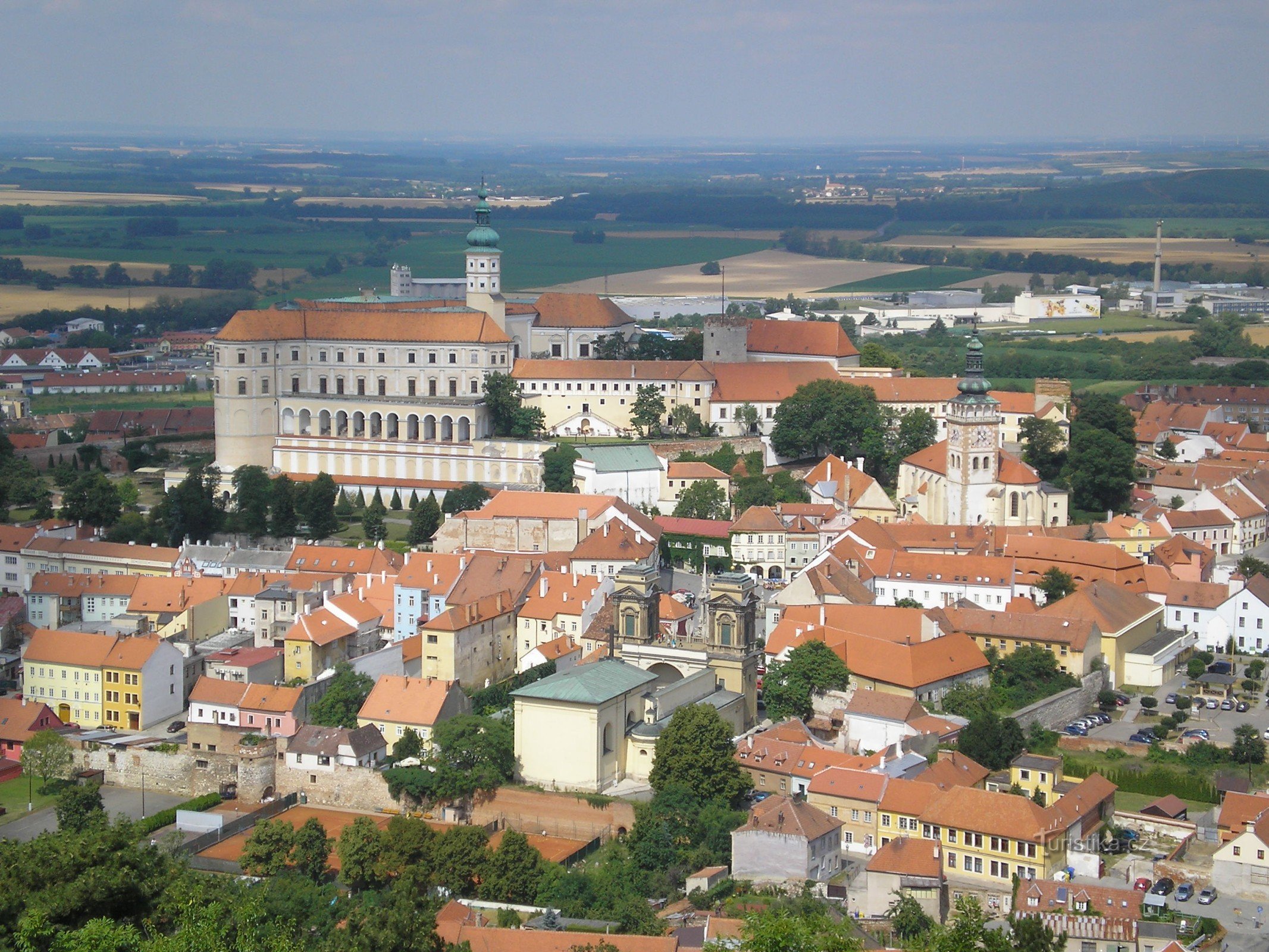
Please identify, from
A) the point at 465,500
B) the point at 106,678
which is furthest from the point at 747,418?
the point at 106,678

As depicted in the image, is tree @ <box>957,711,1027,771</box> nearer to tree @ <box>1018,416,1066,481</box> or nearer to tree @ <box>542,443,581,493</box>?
tree @ <box>1018,416,1066,481</box>

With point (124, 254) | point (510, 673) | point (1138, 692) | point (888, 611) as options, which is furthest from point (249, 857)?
point (124, 254)

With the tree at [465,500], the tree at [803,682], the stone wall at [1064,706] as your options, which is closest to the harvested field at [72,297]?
the tree at [465,500]

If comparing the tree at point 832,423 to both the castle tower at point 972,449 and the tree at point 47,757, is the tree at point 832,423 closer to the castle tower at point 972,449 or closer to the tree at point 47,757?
the castle tower at point 972,449

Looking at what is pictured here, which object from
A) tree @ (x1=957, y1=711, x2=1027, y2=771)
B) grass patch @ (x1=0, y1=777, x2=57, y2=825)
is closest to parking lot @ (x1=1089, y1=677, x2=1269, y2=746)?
tree @ (x1=957, y1=711, x2=1027, y2=771)

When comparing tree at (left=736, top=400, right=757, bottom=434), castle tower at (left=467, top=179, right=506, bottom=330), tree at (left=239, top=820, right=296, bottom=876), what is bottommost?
tree at (left=239, top=820, right=296, bottom=876)

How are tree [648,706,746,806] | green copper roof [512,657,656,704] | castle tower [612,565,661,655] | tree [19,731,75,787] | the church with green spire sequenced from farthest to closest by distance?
the church with green spire, castle tower [612,565,661,655], tree [19,731,75,787], green copper roof [512,657,656,704], tree [648,706,746,806]

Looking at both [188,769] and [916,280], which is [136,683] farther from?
[916,280]
